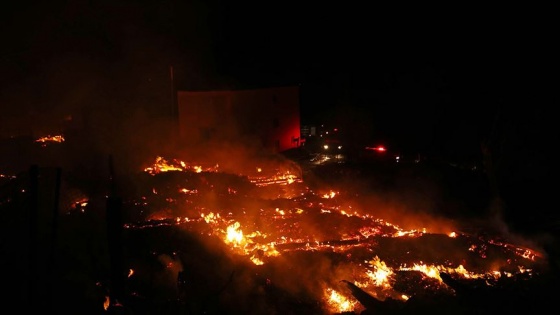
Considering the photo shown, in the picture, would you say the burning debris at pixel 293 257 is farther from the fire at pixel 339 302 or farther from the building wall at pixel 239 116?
the building wall at pixel 239 116

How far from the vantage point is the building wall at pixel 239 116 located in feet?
71.8

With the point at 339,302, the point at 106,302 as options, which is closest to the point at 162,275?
the point at 106,302

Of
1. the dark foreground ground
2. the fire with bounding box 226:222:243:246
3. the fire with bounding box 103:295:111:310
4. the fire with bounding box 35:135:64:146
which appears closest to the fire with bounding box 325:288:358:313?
the dark foreground ground

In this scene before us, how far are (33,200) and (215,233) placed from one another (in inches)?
222

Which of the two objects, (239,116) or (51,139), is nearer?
(51,139)

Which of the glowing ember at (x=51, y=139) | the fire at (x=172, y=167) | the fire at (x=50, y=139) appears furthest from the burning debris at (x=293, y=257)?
the glowing ember at (x=51, y=139)

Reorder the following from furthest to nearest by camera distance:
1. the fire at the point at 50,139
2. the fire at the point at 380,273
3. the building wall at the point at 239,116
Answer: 1. the building wall at the point at 239,116
2. the fire at the point at 50,139
3. the fire at the point at 380,273

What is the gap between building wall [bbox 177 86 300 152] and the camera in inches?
861

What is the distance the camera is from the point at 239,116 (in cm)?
2303

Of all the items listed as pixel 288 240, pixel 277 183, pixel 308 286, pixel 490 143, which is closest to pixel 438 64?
pixel 490 143

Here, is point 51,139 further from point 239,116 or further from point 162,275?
point 162,275

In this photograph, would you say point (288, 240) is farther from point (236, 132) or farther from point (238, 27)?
point (238, 27)

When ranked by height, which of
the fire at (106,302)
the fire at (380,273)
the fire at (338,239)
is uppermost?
the fire at (106,302)

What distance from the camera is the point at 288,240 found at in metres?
10.8
